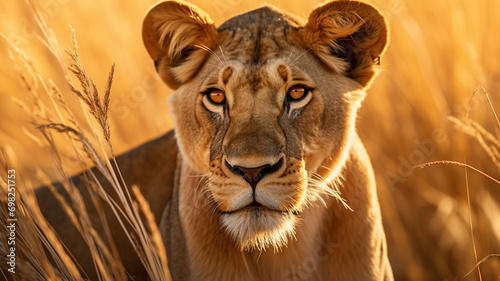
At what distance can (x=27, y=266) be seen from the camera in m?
2.76

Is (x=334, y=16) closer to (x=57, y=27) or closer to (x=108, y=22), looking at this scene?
(x=108, y=22)

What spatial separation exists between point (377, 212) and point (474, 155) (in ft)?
6.66

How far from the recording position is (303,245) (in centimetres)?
348

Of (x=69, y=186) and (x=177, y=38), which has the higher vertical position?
(x=177, y=38)

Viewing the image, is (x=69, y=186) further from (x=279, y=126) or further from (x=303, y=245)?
(x=303, y=245)

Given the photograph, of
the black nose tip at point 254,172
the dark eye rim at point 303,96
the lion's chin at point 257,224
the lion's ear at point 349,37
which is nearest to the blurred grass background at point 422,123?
the lion's ear at point 349,37

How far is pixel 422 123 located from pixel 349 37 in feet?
7.92

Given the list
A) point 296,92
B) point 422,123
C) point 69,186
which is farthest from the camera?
point 422,123

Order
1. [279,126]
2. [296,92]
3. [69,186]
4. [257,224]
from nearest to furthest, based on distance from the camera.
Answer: [69,186]
[257,224]
[279,126]
[296,92]

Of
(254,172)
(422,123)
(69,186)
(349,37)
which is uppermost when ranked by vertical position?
(349,37)

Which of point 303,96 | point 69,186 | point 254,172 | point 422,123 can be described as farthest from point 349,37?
point 422,123

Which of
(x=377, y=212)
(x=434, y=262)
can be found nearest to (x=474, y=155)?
(x=434, y=262)

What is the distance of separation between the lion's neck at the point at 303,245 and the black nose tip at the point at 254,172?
679mm

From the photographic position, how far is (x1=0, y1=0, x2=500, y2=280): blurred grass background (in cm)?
488
